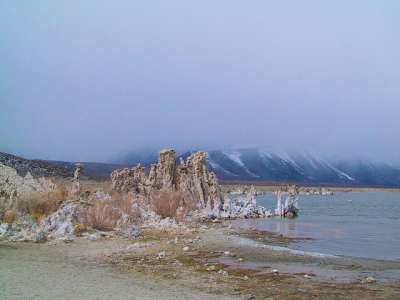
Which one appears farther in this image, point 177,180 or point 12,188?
point 177,180

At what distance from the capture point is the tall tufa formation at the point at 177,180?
55.3m

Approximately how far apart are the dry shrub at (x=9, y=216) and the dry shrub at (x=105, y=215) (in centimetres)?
343

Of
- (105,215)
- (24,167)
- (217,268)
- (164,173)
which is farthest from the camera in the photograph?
(24,167)

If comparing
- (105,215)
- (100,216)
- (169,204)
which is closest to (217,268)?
(100,216)

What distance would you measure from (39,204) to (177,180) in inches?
1110

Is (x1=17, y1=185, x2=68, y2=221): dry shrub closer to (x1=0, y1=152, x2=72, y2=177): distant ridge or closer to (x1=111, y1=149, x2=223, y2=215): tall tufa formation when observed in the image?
(x1=111, y1=149, x2=223, y2=215): tall tufa formation

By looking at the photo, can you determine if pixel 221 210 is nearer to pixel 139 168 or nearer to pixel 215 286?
pixel 139 168

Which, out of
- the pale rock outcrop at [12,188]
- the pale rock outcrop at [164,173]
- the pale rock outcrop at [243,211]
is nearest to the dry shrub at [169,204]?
the pale rock outcrop at [243,211]

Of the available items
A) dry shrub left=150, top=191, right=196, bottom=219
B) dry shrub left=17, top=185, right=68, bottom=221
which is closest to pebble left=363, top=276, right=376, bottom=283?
dry shrub left=17, top=185, right=68, bottom=221

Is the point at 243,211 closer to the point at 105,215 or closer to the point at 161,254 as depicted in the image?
the point at 105,215

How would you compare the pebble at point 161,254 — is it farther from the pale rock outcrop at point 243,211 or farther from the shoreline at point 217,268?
the pale rock outcrop at point 243,211

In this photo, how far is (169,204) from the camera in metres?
45.8

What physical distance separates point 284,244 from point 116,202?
13.2 metres

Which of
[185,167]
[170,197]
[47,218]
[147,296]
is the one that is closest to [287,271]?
[147,296]
